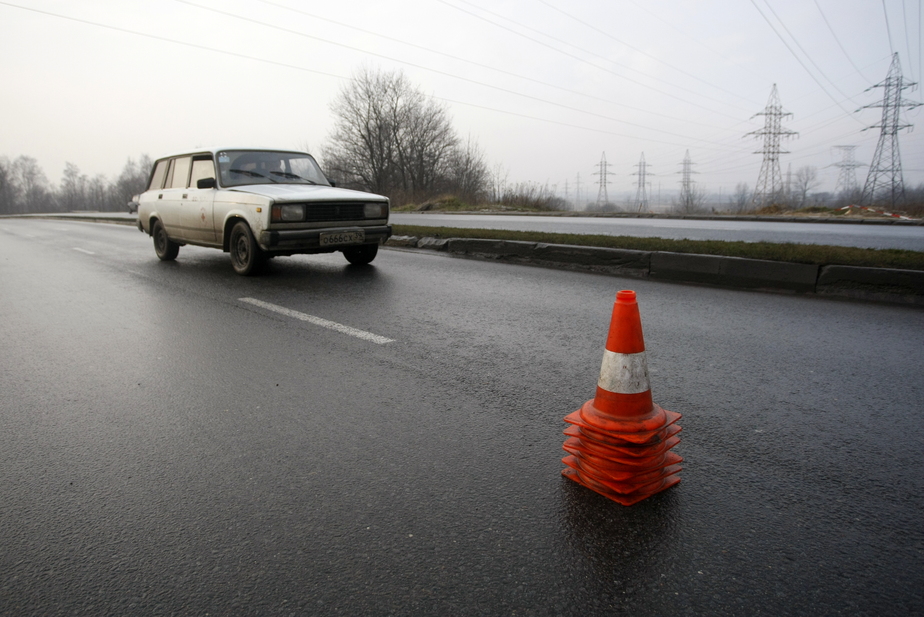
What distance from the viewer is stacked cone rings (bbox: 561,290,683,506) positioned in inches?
93.0

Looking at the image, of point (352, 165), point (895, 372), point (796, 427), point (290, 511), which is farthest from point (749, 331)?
point (352, 165)

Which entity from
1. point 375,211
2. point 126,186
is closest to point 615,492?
point 375,211

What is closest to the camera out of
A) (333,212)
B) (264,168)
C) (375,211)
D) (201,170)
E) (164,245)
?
(333,212)

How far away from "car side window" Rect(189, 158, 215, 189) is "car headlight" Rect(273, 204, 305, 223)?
1.83m

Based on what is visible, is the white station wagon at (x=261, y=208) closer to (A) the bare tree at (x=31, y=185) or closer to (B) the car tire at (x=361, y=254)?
(B) the car tire at (x=361, y=254)

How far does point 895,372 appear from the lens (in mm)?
3867

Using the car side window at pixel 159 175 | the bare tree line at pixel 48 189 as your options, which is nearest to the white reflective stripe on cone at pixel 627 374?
the car side window at pixel 159 175

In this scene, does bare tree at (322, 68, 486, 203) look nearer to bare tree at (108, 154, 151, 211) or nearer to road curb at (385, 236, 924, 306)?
road curb at (385, 236, 924, 306)

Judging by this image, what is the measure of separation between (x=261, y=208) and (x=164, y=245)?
3.47m

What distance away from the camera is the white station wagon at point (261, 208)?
24.9 ft

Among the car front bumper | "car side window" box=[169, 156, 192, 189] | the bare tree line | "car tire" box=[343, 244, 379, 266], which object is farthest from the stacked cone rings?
the bare tree line

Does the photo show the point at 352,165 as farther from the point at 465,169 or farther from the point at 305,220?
the point at 305,220

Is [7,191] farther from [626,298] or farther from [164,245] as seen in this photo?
[626,298]

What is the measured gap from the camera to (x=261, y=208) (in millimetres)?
7520
